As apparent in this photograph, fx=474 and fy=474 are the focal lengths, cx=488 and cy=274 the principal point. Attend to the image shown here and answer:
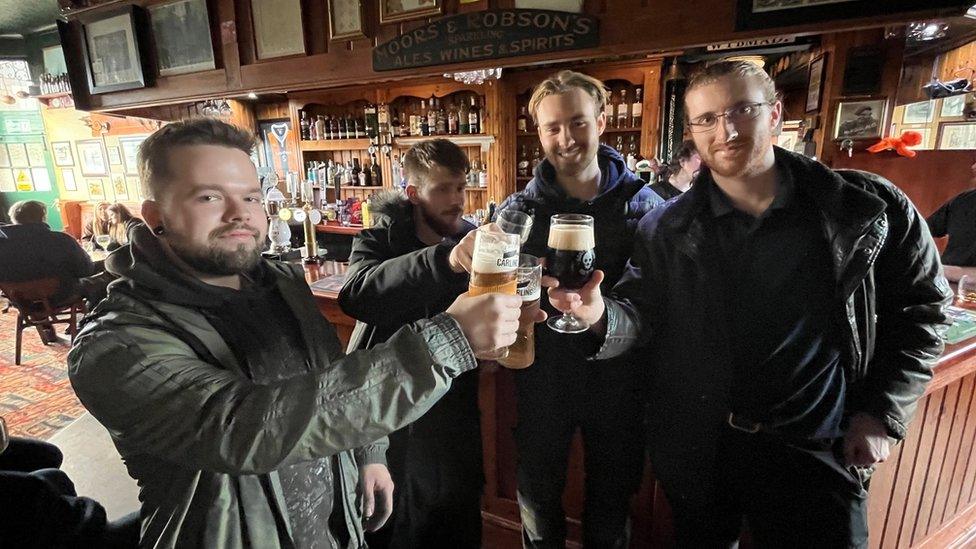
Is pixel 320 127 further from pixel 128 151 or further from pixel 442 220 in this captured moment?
pixel 442 220

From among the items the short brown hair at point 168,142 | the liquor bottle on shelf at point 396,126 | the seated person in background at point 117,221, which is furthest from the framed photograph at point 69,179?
the short brown hair at point 168,142

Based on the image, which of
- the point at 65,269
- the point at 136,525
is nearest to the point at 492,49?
the point at 136,525

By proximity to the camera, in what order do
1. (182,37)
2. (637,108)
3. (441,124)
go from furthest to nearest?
(441,124), (637,108), (182,37)

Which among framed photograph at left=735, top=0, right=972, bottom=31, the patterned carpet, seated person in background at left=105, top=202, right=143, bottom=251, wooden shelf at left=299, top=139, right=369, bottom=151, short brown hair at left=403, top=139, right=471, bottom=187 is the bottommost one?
the patterned carpet

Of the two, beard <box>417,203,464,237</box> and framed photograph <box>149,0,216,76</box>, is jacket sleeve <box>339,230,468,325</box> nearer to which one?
beard <box>417,203,464,237</box>

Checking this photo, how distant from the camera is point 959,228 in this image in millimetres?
2994

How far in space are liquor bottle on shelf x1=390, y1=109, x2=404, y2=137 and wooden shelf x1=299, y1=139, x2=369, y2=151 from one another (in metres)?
0.38

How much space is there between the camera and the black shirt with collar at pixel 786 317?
1203 millimetres

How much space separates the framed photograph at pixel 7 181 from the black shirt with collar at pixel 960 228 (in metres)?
13.8

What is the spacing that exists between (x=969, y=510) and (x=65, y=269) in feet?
21.7

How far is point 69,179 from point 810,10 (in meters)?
12.1

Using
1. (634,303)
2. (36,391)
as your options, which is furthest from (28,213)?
(634,303)

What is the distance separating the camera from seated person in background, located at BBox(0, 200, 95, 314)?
4.12 metres

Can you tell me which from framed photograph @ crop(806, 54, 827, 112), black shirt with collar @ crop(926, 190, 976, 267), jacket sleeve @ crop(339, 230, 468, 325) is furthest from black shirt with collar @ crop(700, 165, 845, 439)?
framed photograph @ crop(806, 54, 827, 112)
